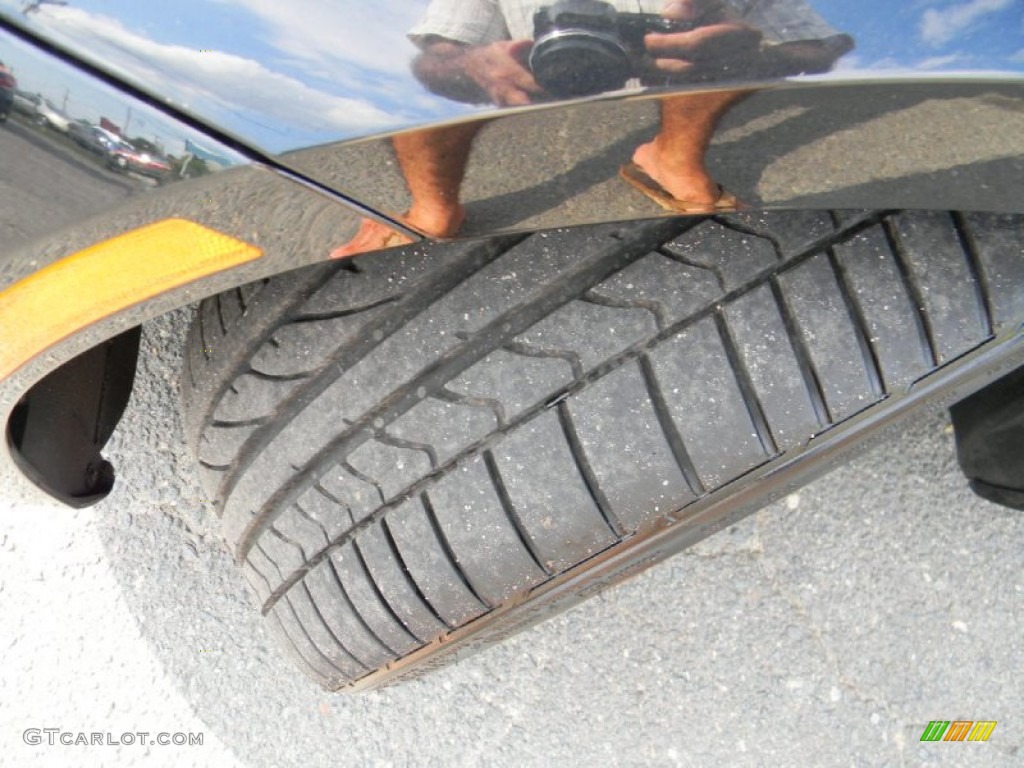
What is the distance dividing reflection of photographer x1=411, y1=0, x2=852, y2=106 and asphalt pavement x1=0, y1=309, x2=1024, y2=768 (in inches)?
42.6

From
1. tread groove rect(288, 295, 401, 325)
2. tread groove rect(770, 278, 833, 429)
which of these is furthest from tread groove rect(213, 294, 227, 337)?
tread groove rect(770, 278, 833, 429)

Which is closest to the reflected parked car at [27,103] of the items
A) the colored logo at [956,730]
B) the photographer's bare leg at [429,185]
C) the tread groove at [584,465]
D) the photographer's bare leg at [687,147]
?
the photographer's bare leg at [429,185]

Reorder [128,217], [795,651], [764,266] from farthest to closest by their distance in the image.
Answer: [795,651], [764,266], [128,217]

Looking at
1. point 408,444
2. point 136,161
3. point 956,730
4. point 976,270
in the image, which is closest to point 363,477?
point 408,444

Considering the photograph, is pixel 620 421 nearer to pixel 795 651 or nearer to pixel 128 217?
pixel 128 217

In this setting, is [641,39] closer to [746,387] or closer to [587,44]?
[587,44]

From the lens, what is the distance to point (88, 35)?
74 centimetres

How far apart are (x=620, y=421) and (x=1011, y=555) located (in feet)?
3.53

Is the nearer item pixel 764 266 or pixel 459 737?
pixel 764 266

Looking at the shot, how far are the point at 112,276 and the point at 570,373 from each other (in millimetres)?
496

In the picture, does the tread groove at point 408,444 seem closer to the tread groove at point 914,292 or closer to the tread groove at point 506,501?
the tread groove at point 506,501

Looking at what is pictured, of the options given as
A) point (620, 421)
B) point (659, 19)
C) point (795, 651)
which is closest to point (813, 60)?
point (659, 19)

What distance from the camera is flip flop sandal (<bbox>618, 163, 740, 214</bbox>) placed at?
0.87m

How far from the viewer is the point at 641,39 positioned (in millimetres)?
728
